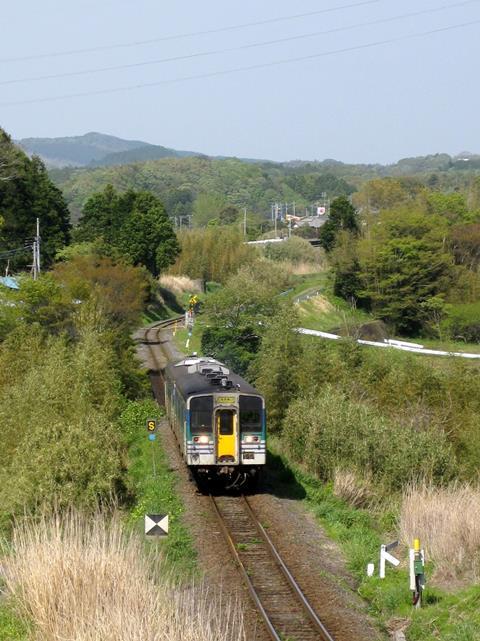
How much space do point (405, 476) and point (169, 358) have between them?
89.9 ft

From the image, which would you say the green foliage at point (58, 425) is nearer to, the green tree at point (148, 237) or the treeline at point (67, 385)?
the treeline at point (67, 385)

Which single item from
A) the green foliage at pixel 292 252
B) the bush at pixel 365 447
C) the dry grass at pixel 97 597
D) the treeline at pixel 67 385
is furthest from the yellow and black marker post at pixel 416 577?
the green foliage at pixel 292 252

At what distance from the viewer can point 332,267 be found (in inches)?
3066

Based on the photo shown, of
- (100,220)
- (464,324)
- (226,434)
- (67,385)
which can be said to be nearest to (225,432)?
(226,434)

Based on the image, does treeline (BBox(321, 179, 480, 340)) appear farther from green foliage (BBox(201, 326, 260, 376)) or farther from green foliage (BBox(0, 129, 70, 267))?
green foliage (BBox(201, 326, 260, 376))

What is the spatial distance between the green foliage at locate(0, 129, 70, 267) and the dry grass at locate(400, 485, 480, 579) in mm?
50572

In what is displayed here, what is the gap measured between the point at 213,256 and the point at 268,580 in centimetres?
Result: 7427

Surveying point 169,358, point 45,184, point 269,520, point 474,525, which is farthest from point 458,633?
point 45,184

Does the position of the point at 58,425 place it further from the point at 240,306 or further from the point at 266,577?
the point at 240,306

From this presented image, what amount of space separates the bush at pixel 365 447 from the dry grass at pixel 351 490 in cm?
90

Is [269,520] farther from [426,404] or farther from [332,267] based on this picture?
[332,267]

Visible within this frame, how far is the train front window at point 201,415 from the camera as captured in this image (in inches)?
867

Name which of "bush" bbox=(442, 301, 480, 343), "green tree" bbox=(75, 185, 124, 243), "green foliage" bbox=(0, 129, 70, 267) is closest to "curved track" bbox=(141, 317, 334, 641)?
"green foliage" bbox=(0, 129, 70, 267)

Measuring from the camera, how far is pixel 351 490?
22750 mm
